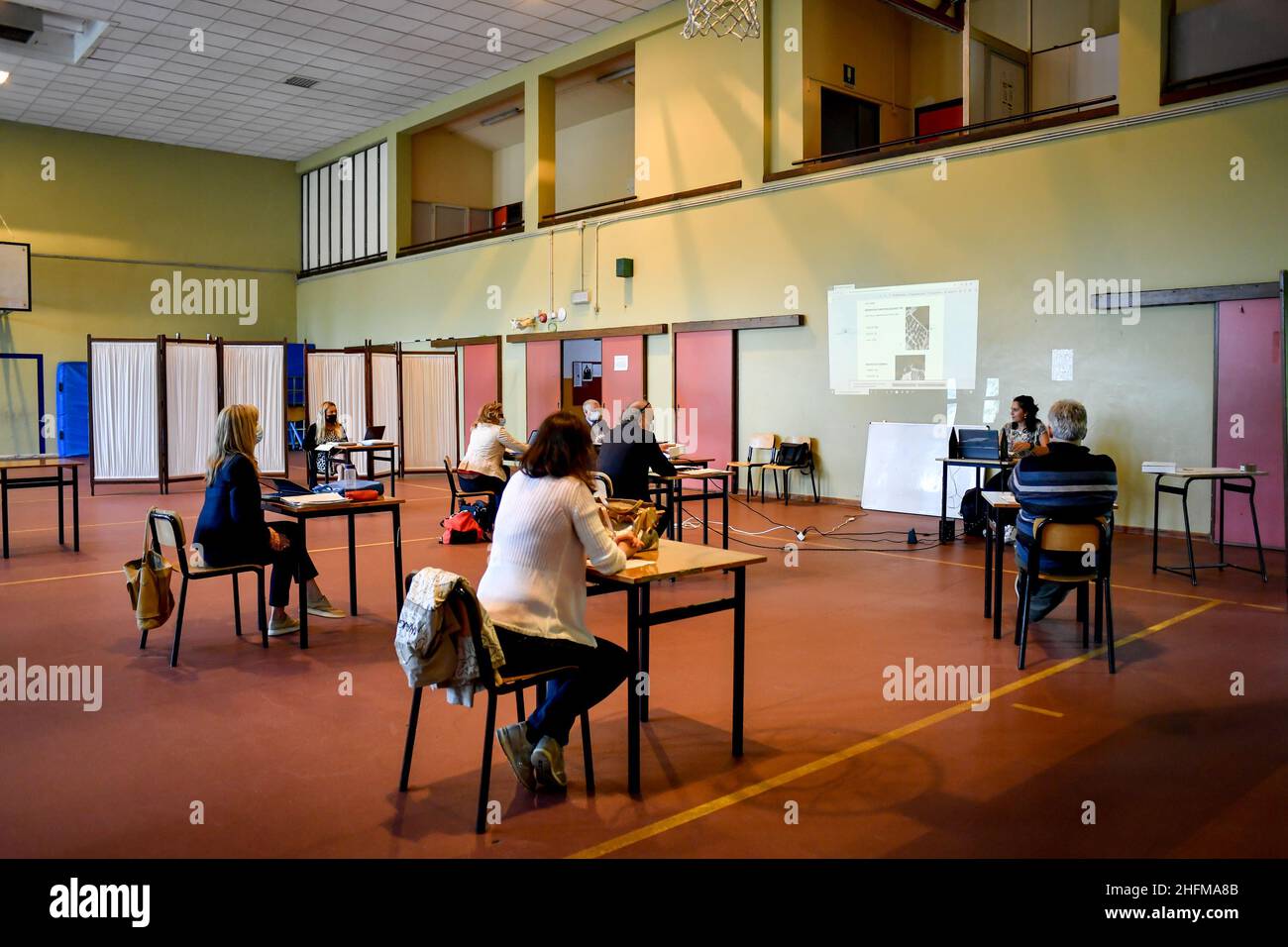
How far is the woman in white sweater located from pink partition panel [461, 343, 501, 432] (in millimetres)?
12797

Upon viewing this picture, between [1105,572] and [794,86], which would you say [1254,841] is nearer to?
[1105,572]

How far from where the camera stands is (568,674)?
3.34 metres

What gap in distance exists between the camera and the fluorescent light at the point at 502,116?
16578mm

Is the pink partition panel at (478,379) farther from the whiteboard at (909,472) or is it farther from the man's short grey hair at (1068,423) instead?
the man's short grey hair at (1068,423)

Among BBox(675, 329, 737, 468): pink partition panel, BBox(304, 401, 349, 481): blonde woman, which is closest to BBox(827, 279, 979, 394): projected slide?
BBox(675, 329, 737, 468): pink partition panel

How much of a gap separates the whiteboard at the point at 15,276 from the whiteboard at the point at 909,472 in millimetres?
14290

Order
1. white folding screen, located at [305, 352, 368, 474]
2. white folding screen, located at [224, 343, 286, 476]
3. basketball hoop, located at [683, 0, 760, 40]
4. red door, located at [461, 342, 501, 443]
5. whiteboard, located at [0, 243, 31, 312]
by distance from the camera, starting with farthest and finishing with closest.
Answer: whiteboard, located at [0, 243, 31, 312] → red door, located at [461, 342, 501, 443] → white folding screen, located at [305, 352, 368, 474] → white folding screen, located at [224, 343, 286, 476] → basketball hoop, located at [683, 0, 760, 40]

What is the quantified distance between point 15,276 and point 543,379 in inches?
363

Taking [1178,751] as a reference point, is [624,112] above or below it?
above

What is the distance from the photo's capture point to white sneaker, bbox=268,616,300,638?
543cm

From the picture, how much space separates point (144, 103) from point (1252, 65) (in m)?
15.5

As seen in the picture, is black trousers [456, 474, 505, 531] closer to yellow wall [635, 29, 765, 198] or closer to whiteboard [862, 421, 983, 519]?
whiteboard [862, 421, 983, 519]

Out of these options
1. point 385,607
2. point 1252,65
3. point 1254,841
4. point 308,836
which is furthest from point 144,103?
point 1254,841
